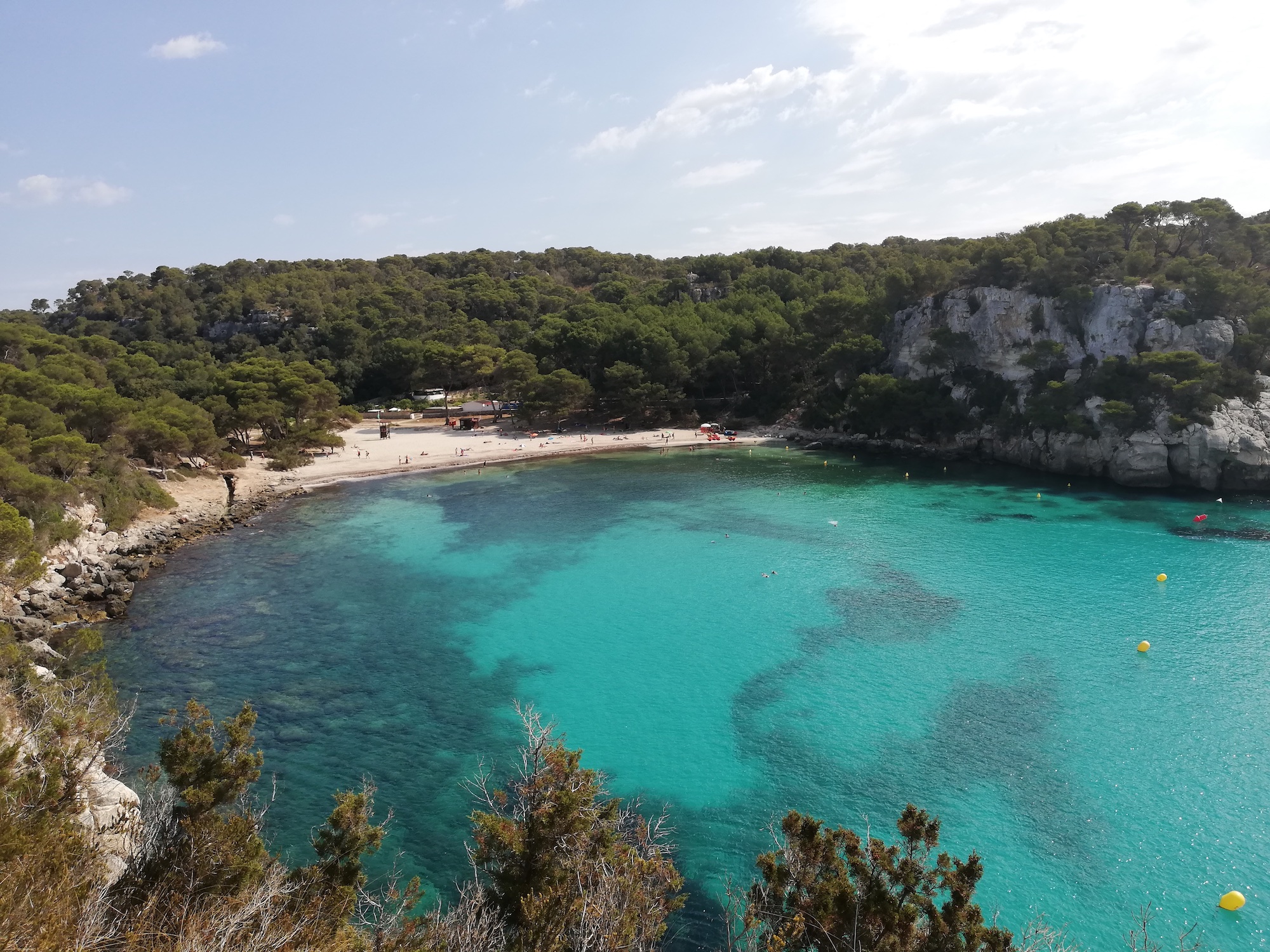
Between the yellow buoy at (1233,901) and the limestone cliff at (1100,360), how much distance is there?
3423 centimetres

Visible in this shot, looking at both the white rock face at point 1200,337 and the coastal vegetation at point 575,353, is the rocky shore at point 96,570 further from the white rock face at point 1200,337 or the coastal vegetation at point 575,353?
the white rock face at point 1200,337

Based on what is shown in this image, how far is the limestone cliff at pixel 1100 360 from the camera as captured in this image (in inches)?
1572

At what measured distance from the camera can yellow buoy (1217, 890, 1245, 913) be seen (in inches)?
516

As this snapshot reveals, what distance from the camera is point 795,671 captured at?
22.1 meters

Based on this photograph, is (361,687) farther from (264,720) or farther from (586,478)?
(586,478)

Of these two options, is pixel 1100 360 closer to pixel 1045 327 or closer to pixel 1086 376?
pixel 1086 376

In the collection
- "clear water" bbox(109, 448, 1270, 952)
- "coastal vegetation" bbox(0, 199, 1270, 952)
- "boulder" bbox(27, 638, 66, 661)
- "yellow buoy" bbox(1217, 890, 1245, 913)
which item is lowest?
"yellow buoy" bbox(1217, 890, 1245, 913)

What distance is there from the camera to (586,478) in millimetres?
48531

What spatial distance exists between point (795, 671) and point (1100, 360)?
119 feet

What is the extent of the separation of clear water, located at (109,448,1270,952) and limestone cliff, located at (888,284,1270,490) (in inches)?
151

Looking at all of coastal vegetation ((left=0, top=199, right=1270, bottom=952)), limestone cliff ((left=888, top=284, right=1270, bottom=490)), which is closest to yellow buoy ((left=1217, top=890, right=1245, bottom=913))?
coastal vegetation ((left=0, top=199, right=1270, bottom=952))

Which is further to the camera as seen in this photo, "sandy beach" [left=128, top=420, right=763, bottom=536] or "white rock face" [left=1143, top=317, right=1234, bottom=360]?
"white rock face" [left=1143, top=317, right=1234, bottom=360]

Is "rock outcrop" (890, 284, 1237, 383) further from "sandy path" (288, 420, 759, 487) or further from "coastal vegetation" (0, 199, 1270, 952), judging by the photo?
"sandy path" (288, 420, 759, 487)

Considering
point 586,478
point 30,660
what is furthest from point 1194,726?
point 586,478
